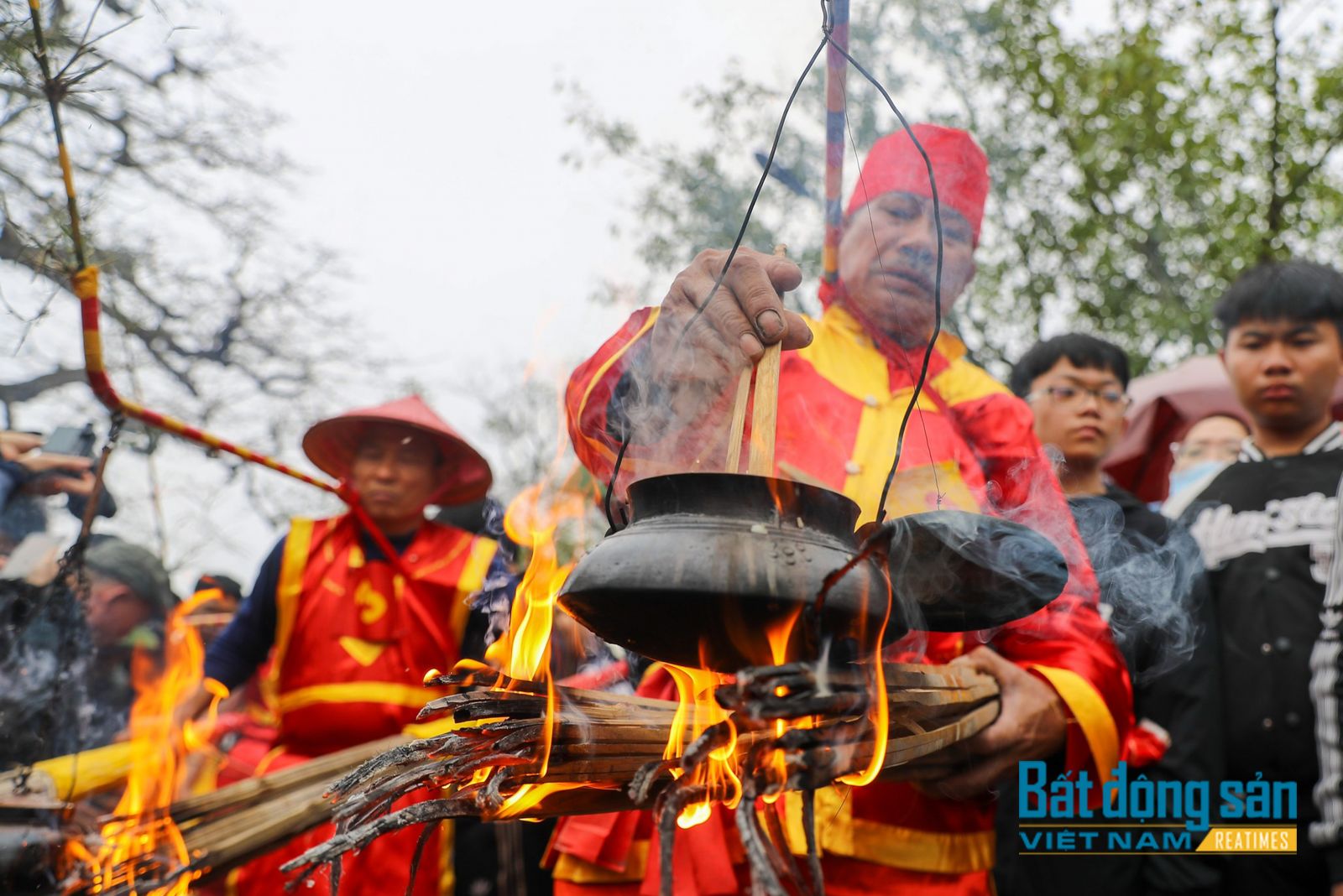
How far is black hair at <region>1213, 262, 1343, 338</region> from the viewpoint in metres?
3.44

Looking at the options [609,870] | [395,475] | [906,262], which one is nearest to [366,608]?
[395,475]

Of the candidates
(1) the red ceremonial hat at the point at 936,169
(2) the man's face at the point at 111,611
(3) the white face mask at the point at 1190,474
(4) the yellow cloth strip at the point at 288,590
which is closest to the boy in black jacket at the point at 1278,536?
(3) the white face mask at the point at 1190,474

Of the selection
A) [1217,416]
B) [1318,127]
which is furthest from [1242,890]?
[1318,127]

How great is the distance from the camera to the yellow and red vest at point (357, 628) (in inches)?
151

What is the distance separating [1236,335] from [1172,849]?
172 centimetres

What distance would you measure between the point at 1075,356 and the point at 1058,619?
6.70 feet

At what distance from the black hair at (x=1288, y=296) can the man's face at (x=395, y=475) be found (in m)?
3.23

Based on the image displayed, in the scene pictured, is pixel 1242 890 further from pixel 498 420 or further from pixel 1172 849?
pixel 498 420

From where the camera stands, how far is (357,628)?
404cm

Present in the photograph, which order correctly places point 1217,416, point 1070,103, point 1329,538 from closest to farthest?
1. point 1329,538
2. point 1217,416
3. point 1070,103

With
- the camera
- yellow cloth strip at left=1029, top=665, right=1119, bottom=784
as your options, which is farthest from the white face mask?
the camera

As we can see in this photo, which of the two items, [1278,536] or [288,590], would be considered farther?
[288,590]

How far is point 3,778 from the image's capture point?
303 centimetres

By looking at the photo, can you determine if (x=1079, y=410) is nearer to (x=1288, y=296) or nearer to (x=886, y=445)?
(x=1288, y=296)
